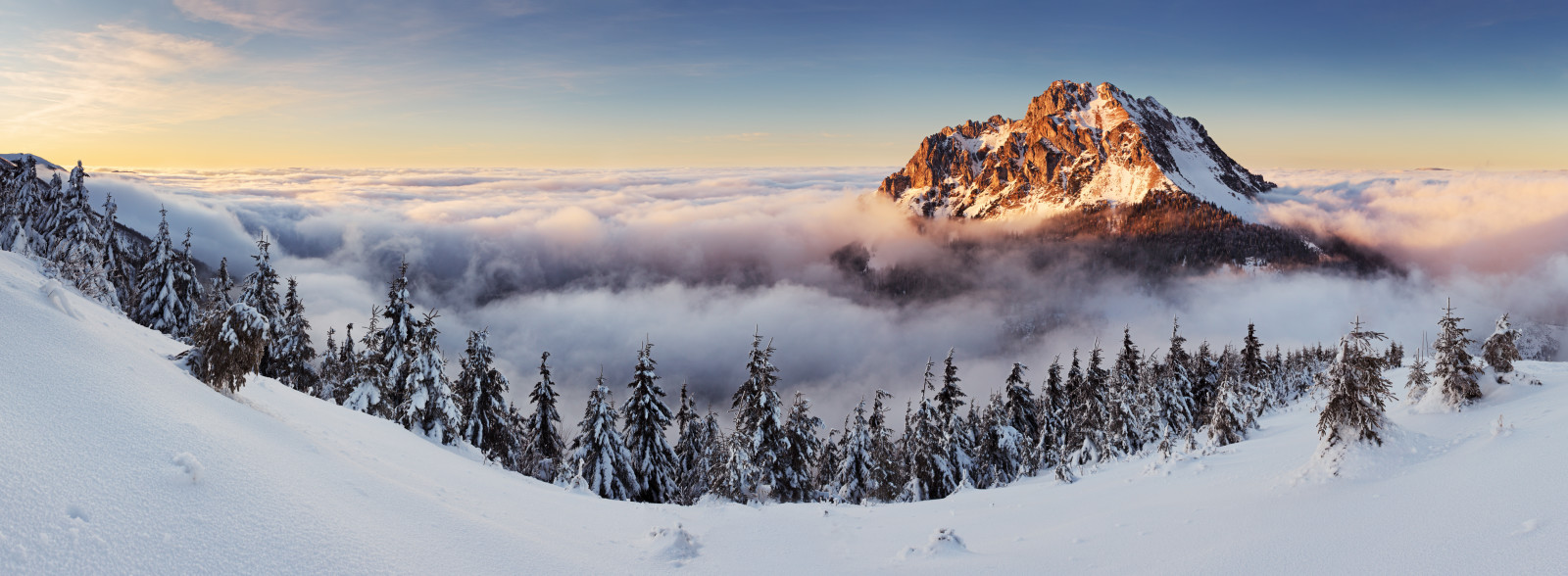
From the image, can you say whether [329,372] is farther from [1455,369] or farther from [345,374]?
[1455,369]

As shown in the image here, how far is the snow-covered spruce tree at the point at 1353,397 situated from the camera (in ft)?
38.5

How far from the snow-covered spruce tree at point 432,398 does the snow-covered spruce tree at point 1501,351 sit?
36.2 meters

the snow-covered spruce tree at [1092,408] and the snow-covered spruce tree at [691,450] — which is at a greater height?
the snow-covered spruce tree at [1092,408]

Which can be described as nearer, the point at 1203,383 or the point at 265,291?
the point at 265,291

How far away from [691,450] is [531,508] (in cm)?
2967

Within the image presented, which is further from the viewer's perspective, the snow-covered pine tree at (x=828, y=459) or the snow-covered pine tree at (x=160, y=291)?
the snow-covered pine tree at (x=828, y=459)

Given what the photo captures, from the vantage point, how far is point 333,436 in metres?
11.5

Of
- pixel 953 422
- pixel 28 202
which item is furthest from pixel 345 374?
pixel 953 422

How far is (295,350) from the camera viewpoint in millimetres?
33000

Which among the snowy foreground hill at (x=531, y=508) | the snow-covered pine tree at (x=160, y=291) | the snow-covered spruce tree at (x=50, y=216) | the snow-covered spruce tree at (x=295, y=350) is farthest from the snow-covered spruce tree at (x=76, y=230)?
the snowy foreground hill at (x=531, y=508)

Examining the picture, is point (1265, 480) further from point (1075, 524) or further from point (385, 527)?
point (385, 527)

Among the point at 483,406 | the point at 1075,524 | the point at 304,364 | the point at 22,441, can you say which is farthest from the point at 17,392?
the point at 304,364

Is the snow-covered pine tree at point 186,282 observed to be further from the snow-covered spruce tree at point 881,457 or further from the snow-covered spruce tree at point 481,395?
the snow-covered spruce tree at point 881,457

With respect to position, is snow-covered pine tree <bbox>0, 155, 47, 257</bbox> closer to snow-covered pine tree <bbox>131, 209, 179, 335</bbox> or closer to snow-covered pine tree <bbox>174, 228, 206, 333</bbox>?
snow-covered pine tree <bbox>131, 209, 179, 335</bbox>
